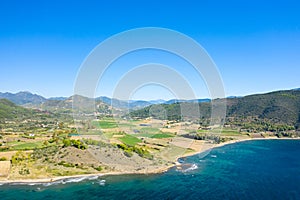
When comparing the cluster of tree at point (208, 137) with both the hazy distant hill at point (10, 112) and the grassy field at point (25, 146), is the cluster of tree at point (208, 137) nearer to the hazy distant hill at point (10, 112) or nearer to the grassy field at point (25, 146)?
the grassy field at point (25, 146)

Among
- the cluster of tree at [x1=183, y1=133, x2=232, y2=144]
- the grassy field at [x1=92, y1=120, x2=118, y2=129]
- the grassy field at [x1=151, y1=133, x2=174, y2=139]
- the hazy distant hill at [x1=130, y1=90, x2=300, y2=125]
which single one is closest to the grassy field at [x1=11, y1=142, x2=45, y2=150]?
the grassy field at [x1=92, y1=120, x2=118, y2=129]

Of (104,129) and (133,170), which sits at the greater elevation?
(104,129)

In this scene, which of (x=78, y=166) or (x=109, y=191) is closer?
(x=109, y=191)

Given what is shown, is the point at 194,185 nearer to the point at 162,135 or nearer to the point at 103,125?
the point at 162,135

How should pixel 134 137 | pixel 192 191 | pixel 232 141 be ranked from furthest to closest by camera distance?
pixel 232 141 → pixel 134 137 → pixel 192 191

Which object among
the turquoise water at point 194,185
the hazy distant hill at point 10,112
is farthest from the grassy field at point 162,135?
the hazy distant hill at point 10,112

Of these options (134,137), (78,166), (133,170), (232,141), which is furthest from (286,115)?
(78,166)

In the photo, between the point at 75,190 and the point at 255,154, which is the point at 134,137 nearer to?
the point at 255,154

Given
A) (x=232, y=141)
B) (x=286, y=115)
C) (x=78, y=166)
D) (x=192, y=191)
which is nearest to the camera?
(x=192, y=191)

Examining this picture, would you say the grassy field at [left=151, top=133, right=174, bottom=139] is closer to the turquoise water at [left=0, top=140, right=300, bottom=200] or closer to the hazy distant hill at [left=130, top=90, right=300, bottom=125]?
the turquoise water at [left=0, top=140, right=300, bottom=200]
